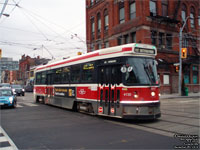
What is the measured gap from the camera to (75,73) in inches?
467

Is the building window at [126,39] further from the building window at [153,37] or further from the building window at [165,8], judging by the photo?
the building window at [165,8]

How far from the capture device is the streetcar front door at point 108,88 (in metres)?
Result: 8.89

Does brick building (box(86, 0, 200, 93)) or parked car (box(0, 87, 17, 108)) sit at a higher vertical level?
brick building (box(86, 0, 200, 93))

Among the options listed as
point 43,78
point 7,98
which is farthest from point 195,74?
point 7,98

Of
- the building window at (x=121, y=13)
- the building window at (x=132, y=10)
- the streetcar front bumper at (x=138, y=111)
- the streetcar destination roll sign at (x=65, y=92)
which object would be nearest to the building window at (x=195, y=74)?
the building window at (x=132, y=10)

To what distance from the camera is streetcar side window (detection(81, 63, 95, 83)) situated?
10338 mm

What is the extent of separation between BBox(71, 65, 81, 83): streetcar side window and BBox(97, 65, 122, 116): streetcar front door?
2.05 m

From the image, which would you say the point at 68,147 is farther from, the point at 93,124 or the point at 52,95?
the point at 52,95

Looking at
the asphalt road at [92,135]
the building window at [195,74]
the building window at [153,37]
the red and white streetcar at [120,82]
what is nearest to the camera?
the asphalt road at [92,135]

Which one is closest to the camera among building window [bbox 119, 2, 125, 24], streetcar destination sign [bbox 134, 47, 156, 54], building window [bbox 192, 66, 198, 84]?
streetcar destination sign [bbox 134, 47, 156, 54]

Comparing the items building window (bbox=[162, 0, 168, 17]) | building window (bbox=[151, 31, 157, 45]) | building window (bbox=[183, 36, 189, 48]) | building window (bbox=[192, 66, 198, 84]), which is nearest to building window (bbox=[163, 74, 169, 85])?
building window (bbox=[151, 31, 157, 45])

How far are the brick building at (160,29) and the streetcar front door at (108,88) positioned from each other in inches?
683

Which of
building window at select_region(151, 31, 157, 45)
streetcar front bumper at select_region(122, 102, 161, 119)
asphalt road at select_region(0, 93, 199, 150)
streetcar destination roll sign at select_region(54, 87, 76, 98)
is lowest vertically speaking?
asphalt road at select_region(0, 93, 199, 150)

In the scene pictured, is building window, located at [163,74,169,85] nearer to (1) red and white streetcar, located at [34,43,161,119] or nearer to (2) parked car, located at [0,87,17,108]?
(1) red and white streetcar, located at [34,43,161,119]
